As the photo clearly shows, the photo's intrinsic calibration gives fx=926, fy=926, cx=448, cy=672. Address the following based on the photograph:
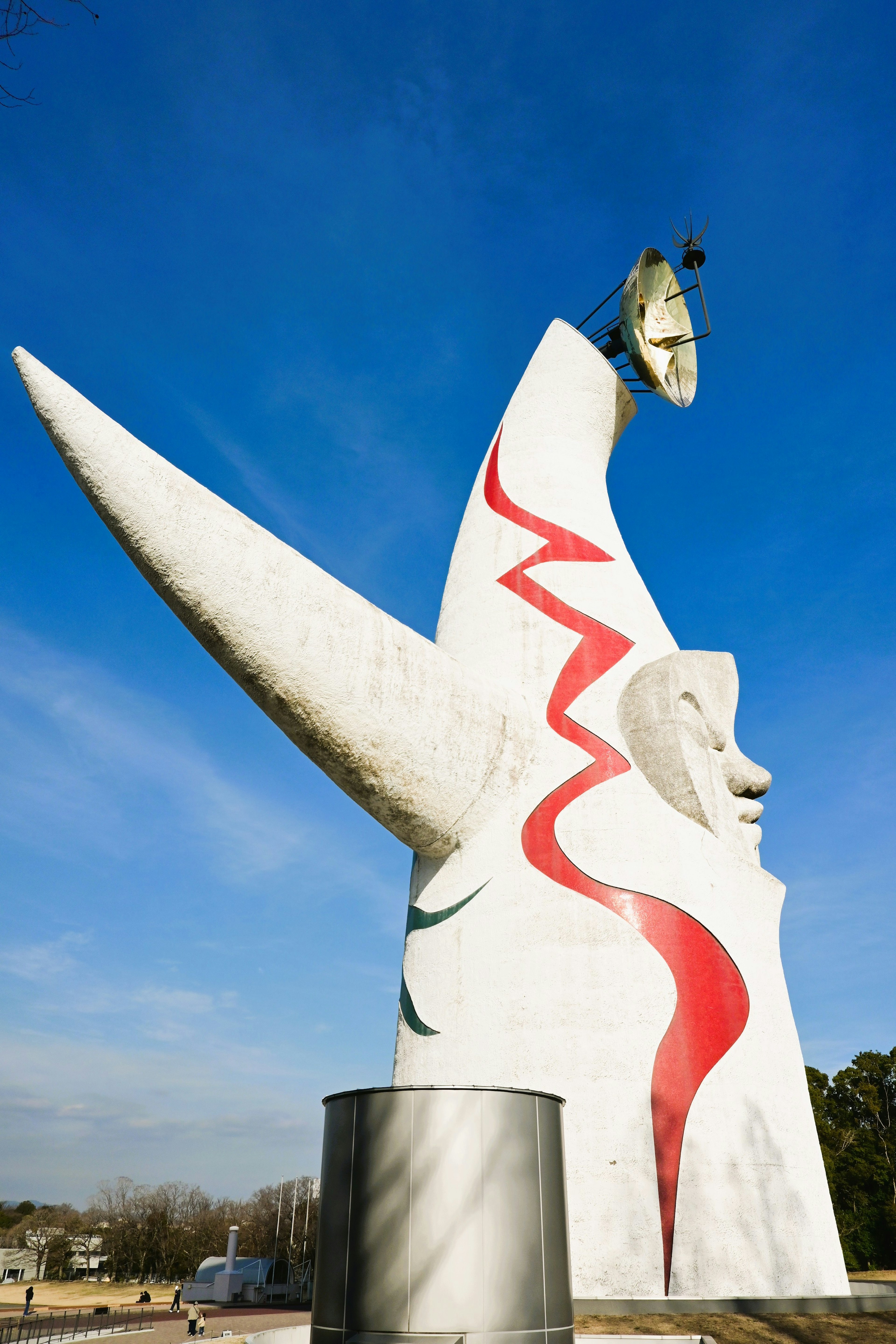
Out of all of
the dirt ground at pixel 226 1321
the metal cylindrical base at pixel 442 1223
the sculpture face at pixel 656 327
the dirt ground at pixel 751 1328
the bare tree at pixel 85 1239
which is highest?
the sculpture face at pixel 656 327

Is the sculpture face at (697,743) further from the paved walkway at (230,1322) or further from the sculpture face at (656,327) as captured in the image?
the paved walkway at (230,1322)

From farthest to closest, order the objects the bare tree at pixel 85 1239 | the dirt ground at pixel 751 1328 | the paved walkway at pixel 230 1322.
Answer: the bare tree at pixel 85 1239, the paved walkway at pixel 230 1322, the dirt ground at pixel 751 1328

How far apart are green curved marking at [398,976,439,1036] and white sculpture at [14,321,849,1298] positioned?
29 millimetres

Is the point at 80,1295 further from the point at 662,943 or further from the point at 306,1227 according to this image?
the point at 662,943

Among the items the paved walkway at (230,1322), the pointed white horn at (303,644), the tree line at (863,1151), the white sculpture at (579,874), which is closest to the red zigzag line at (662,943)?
the white sculpture at (579,874)

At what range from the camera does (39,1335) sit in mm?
14547

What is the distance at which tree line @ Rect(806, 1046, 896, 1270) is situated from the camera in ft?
108

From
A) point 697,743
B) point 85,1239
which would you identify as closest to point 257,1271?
point 697,743

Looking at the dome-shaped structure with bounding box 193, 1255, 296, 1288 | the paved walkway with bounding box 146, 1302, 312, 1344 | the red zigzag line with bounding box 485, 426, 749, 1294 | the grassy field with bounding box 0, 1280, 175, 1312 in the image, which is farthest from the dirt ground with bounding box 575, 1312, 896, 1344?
the grassy field with bounding box 0, 1280, 175, 1312

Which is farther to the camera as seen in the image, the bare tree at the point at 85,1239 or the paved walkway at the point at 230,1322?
the bare tree at the point at 85,1239

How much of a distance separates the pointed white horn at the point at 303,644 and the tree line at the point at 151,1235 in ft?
114

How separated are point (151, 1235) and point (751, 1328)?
5765 cm

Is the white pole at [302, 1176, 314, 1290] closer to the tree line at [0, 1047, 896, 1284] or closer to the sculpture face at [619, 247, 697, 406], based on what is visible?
the tree line at [0, 1047, 896, 1284]

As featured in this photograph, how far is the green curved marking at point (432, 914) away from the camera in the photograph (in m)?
10.1
